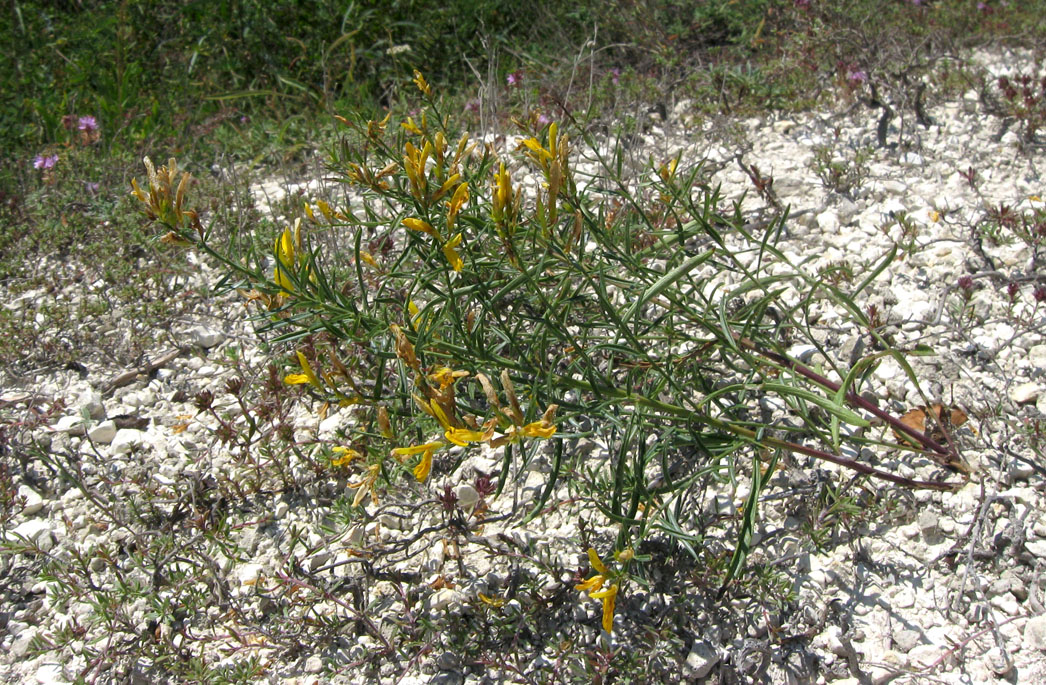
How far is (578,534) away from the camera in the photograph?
220cm

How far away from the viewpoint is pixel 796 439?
2354mm

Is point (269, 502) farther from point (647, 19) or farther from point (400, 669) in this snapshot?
point (647, 19)

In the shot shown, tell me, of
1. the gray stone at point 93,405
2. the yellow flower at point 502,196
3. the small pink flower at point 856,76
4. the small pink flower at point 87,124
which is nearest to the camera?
the yellow flower at point 502,196

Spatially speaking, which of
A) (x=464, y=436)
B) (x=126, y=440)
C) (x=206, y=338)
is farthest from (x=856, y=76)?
(x=126, y=440)

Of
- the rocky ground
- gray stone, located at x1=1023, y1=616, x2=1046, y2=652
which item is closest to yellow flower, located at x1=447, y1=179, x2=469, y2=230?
the rocky ground

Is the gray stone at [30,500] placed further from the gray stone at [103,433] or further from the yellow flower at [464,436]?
the yellow flower at [464,436]

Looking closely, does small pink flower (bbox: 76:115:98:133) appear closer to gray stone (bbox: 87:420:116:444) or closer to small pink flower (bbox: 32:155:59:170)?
small pink flower (bbox: 32:155:59:170)

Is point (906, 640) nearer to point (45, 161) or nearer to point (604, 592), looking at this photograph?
point (604, 592)

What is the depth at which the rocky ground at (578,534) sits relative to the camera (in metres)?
1.92

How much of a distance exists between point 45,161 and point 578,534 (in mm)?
3167

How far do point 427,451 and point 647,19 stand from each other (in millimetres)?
3785

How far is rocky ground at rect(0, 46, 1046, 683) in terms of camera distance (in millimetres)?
1915

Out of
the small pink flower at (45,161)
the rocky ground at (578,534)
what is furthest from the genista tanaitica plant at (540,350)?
the small pink flower at (45,161)

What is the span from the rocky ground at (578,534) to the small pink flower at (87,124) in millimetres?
1483
